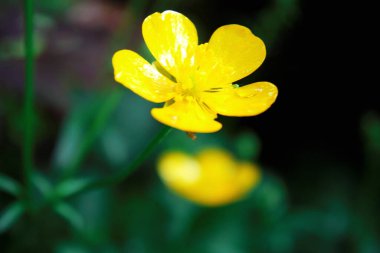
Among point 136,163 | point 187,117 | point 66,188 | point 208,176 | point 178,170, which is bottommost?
point 208,176

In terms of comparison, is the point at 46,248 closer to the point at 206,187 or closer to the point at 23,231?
the point at 23,231

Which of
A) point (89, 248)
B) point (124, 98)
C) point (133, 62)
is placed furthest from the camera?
point (124, 98)

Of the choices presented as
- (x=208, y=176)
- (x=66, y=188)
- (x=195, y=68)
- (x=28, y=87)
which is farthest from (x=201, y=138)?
(x=28, y=87)

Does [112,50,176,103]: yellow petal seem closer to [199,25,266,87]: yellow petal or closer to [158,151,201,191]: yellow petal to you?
[199,25,266,87]: yellow petal

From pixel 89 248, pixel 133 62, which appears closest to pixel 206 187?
pixel 89 248

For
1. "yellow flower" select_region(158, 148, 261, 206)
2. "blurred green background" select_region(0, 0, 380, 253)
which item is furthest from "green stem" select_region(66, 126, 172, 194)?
"yellow flower" select_region(158, 148, 261, 206)

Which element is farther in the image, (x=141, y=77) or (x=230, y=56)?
(x=230, y=56)

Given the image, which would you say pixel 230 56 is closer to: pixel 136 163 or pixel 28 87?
pixel 136 163
